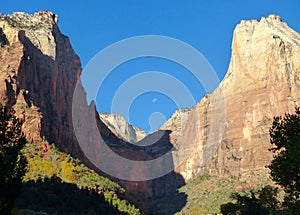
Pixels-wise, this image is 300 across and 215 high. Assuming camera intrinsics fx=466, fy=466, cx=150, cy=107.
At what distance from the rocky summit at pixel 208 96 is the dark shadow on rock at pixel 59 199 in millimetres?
22158

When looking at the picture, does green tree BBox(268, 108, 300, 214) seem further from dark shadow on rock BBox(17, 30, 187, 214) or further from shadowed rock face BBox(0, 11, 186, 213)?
dark shadow on rock BBox(17, 30, 187, 214)

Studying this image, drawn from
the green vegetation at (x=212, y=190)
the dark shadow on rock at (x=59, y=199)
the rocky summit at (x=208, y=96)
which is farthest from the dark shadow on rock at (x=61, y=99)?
the dark shadow on rock at (x=59, y=199)

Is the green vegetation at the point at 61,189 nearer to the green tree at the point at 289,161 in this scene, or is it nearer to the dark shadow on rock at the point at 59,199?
the dark shadow on rock at the point at 59,199

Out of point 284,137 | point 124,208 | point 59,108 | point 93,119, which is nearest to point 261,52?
point 93,119

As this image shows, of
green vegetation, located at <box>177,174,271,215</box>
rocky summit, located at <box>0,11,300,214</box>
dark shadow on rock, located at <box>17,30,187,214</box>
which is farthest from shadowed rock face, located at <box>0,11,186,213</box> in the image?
green vegetation, located at <box>177,174,271,215</box>

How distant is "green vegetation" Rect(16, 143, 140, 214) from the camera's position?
66.8 m

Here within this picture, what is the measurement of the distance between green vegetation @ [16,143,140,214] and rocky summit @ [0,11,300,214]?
686cm

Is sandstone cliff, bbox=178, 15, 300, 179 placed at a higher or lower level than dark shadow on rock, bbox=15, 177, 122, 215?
higher

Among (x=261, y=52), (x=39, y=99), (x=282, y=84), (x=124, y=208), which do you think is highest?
(x=261, y=52)

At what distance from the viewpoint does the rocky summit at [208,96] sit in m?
113

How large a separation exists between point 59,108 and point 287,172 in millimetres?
103832

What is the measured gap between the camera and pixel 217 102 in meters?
188

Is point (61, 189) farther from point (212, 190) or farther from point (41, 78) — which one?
point (212, 190)

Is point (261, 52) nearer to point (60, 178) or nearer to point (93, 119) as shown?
point (93, 119)
